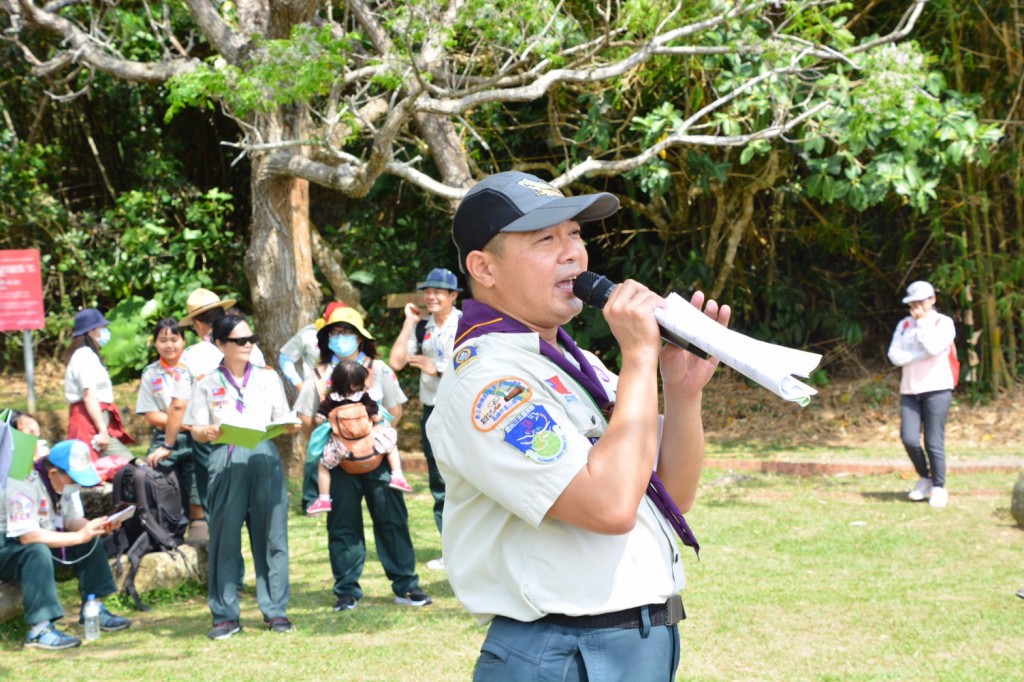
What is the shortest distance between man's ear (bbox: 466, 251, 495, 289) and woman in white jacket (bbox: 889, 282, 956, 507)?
7474 millimetres

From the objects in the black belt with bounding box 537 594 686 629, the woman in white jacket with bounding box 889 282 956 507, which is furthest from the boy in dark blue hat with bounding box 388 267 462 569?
the black belt with bounding box 537 594 686 629

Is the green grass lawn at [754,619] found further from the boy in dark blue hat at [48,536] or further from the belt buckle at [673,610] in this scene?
the belt buckle at [673,610]

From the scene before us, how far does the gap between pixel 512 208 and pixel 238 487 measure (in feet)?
13.9

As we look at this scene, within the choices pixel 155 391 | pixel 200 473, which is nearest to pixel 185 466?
pixel 200 473

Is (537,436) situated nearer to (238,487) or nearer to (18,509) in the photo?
(238,487)

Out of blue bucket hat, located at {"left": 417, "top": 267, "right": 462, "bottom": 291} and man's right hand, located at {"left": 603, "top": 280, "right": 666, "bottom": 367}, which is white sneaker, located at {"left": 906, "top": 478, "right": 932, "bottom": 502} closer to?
blue bucket hat, located at {"left": 417, "top": 267, "right": 462, "bottom": 291}

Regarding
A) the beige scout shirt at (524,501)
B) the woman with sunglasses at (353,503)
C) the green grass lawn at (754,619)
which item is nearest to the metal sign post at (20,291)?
the green grass lawn at (754,619)

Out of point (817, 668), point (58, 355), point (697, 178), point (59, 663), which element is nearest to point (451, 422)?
point (817, 668)

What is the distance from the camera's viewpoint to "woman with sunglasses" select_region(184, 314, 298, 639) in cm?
616

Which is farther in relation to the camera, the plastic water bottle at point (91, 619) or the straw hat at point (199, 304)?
the straw hat at point (199, 304)

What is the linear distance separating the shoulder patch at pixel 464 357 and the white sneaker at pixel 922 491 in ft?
25.7

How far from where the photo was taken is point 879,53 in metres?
9.63

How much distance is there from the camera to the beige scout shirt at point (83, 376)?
799cm

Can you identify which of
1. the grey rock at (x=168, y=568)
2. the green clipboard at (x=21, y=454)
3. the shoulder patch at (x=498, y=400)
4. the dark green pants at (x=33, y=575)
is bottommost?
the grey rock at (x=168, y=568)
